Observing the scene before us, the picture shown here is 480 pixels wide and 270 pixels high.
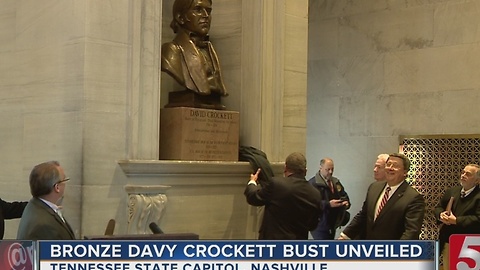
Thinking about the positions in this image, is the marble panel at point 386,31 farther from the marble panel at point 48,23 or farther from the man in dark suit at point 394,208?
the marble panel at point 48,23

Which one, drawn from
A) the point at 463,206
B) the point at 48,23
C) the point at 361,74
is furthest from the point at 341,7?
the point at 48,23

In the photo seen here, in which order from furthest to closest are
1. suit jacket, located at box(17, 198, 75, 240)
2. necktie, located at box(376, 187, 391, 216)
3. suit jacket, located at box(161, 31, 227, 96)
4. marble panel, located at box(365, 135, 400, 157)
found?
marble panel, located at box(365, 135, 400, 157), suit jacket, located at box(161, 31, 227, 96), necktie, located at box(376, 187, 391, 216), suit jacket, located at box(17, 198, 75, 240)

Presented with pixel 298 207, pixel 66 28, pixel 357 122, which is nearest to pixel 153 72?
pixel 66 28

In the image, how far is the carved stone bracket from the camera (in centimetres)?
614

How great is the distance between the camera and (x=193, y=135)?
22.0 feet

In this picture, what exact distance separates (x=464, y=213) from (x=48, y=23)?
13.9 feet

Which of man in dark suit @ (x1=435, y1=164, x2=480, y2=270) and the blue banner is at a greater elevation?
the blue banner

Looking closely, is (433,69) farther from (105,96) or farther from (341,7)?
(105,96)

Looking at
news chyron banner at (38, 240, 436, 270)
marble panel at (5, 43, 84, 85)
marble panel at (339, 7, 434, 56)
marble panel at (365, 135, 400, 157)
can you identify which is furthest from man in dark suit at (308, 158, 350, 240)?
A: news chyron banner at (38, 240, 436, 270)

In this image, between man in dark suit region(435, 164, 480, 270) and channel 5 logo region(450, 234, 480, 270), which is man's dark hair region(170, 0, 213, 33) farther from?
channel 5 logo region(450, 234, 480, 270)

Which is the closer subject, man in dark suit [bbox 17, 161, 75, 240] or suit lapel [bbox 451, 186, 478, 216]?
man in dark suit [bbox 17, 161, 75, 240]

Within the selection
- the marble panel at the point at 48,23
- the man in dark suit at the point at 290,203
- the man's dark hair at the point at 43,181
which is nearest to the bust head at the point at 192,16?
the marble panel at the point at 48,23

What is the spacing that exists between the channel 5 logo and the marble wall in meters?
7.22

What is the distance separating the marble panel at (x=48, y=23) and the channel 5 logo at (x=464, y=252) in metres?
4.36
